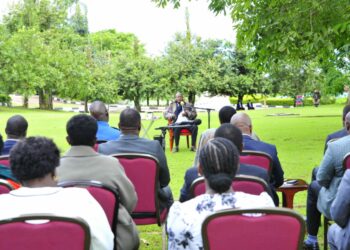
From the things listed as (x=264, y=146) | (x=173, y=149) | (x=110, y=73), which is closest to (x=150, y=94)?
(x=110, y=73)

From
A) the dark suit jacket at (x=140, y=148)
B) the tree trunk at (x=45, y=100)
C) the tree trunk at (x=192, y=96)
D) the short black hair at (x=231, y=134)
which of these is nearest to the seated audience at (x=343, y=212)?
the short black hair at (x=231, y=134)

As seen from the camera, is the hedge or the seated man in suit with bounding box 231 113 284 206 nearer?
the seated man in suit with bounding box 231 113 284 206

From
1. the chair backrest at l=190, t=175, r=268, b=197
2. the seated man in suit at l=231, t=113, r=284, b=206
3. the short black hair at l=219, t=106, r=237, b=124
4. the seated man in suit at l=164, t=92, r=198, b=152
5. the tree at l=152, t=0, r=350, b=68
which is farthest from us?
the seated man in suit at l=164, t=92, r=198, b=152

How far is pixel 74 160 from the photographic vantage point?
4195 mm

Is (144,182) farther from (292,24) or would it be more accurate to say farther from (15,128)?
(292,24)

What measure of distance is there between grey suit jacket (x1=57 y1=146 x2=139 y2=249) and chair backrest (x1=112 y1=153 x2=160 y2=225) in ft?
2.54

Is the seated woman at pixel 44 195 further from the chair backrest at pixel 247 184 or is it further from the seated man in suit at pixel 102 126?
the seated man in suit at pixel 102 126

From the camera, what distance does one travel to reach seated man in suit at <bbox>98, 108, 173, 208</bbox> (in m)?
5.41

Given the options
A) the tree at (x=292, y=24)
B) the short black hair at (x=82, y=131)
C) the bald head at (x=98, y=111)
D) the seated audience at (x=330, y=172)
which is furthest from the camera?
the tree at (x=292, y=24)

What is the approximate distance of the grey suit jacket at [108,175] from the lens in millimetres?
4090

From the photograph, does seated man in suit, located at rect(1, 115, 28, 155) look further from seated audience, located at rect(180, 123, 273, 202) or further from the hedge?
the hedge

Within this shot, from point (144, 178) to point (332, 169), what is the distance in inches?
64.4

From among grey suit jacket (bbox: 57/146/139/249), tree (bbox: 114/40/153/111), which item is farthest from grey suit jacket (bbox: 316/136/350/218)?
tree (bbox: 114/40/153/111)

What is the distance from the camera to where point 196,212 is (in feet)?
10.2
